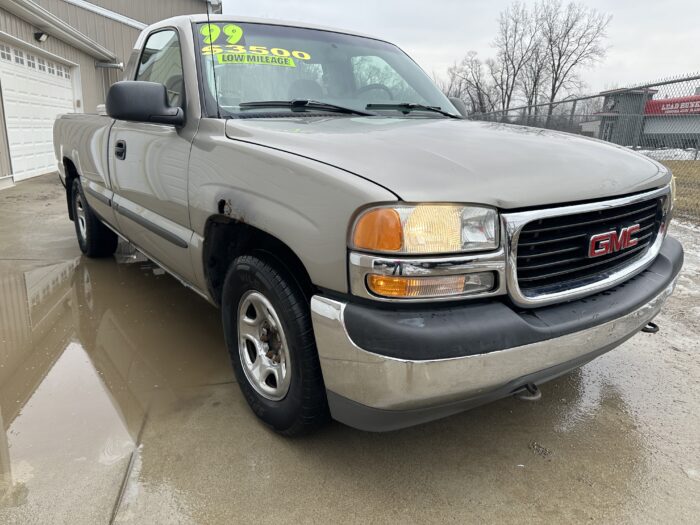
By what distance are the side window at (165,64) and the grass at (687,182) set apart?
7.12 metres

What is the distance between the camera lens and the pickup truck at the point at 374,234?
1632mm

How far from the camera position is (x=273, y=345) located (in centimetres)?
226

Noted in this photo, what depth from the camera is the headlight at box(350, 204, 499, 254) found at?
1.61m

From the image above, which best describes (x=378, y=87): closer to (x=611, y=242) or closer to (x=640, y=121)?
(x=611, y=242)

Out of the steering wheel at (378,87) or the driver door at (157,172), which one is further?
the steering wheel at (378,87)

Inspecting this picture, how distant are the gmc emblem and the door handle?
9.42 ft

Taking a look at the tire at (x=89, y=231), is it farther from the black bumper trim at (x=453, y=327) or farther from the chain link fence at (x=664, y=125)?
the chain link fence at (x=664, y=125)

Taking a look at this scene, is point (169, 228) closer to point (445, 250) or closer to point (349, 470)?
point (349, 470)

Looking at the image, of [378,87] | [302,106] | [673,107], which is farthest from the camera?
[673,107]

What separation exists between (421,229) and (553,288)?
587mm

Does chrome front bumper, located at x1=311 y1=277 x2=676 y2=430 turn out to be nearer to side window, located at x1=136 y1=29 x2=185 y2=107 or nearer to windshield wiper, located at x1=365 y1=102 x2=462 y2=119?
windshield wiper, located at x1=365 y1=102 x2=462 y2=119

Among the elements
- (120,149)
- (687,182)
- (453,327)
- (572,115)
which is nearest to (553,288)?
(453,327)

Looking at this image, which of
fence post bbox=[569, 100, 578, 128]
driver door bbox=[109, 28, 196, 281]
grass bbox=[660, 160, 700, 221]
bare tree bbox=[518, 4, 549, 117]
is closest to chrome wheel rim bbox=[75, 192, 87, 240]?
driver door bbox=[109, 28, 196, 281]

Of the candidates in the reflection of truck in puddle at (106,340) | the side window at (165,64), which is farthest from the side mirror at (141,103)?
the reflection of truck in puddle at (106,340)
